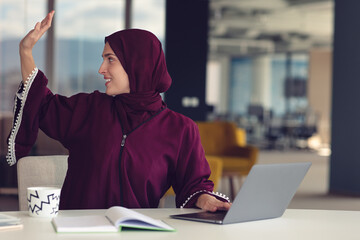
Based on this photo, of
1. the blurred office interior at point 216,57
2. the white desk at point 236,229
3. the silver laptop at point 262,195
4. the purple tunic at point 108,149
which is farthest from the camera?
the blurred office interior at point 216,57

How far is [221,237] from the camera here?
145 cm

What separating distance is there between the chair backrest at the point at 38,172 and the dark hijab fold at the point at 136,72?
326mm

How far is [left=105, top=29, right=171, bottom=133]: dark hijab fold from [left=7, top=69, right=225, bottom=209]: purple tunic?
3 centimetres

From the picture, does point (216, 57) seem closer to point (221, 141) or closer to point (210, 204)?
point (221, 141)

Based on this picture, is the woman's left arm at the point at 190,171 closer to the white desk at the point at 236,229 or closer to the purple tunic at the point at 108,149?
the purple tunic at the point at 108,149

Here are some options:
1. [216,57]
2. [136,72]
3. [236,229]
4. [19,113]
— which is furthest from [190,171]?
[216,57]

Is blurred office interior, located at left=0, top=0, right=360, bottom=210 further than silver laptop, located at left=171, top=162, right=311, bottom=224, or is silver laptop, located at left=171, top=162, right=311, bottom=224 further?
blurred office interior, located at left=0, top=0, right=360, bottom=210

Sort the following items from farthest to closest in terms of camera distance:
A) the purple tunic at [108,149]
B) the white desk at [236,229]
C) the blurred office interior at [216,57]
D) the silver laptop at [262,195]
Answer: the blurred office interior at [216,57], the purple tunic at [108,149], the silver laptop at [262,195], the white desk at [236,229]

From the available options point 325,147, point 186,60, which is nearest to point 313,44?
point 325,147

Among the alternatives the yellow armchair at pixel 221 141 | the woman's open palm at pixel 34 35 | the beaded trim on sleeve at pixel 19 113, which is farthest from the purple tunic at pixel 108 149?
the yellow armchair at pixel 221 141

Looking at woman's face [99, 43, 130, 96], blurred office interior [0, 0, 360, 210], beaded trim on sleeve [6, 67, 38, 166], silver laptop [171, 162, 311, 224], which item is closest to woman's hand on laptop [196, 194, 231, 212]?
silver laptop [171, 162, 311, 224]

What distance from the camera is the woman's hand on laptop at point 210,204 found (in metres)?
1.78

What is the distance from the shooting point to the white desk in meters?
1.43

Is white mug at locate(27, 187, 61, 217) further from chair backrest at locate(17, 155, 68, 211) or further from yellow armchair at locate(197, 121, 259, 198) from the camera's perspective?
yellow armchair at locate(197, 121, 259, 198)
